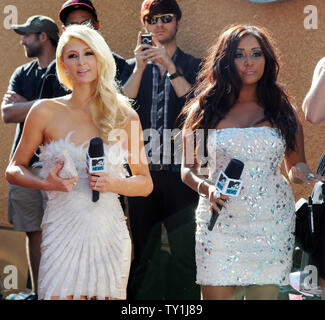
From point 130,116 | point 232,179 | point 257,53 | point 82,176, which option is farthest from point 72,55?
point 232,179

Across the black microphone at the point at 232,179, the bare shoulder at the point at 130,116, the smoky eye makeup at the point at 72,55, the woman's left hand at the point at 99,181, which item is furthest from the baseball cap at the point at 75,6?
the black microphone at the point at 232,179

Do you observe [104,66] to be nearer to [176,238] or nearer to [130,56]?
[176,238]

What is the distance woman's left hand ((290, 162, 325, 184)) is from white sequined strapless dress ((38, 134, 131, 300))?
0.99 m

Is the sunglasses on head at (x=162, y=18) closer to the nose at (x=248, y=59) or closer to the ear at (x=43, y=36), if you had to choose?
the ear at (x=43, y=36)

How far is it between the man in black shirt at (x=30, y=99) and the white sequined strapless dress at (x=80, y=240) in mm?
1610

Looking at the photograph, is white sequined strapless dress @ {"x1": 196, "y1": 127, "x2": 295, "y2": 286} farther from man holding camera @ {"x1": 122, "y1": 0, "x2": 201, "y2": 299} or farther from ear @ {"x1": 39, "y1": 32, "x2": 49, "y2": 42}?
ear @ {"x1": 39, "y1": 32, "x2": 49, "y2": 42}

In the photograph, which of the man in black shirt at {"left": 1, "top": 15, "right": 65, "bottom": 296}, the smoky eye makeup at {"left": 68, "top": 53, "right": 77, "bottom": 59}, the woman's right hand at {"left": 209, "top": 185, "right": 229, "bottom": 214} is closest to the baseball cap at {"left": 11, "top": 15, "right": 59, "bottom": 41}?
the man in black shirt at {"left": 1, "top": 15, "right": 65, "bottom": 296}

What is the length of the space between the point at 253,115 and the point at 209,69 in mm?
397

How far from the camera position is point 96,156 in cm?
330

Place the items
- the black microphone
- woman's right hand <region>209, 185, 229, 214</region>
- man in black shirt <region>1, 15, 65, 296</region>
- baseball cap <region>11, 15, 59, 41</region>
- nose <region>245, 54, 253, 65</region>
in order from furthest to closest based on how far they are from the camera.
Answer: baseball cap <region>11, 15, 59, 41</region>, man in black shirt <region>1, 15, 65, 296</region>, nose <region>245, 54, 253, 65</region>, woman's right hand <region>209, 185, 229, 214</region>, the black microphone

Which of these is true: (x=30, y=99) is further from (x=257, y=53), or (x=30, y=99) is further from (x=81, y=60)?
(x=257, y=53)

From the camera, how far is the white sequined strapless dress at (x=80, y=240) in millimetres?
3469

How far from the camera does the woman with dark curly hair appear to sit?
369 cm
